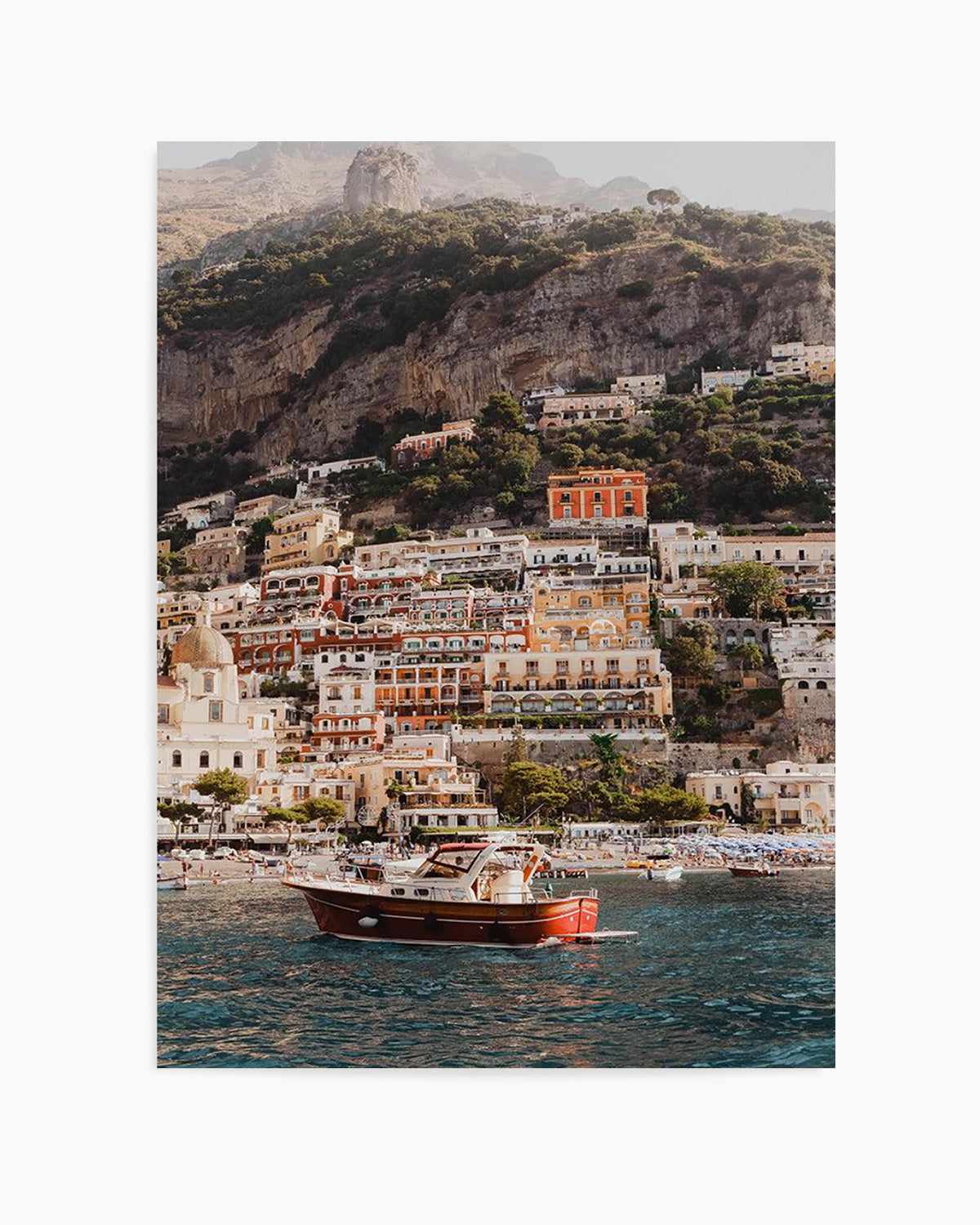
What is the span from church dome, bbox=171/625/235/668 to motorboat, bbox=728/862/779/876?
2661 millimetres

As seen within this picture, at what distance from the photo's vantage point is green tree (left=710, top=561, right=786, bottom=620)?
20.4 feet

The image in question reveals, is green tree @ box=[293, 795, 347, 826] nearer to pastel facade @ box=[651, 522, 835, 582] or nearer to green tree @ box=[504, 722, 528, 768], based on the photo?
green tree @ box=[504, 722, 528, 768]

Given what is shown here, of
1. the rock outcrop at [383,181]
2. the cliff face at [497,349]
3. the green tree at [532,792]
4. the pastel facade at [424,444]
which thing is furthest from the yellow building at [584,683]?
the rock outcrop at [383,181]

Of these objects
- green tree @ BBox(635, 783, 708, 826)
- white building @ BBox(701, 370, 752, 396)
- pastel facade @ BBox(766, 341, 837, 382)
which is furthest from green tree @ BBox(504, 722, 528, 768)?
pastel facade @ BBox(766, 341, 837, 382)

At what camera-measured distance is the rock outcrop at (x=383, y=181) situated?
19.5ft

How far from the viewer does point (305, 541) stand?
660 centimetres

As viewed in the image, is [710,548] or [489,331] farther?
[489,331]

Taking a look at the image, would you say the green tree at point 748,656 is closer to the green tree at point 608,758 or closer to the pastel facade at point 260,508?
the green tree at point 608,758

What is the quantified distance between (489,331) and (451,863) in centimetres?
275

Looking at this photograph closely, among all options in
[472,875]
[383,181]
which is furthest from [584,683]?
[383,181]

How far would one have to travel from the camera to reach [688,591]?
635cm

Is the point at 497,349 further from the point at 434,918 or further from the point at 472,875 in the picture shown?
the point at 434,918
